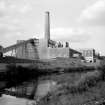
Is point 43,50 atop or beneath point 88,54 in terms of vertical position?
atop

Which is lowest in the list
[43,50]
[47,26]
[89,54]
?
[89,54]

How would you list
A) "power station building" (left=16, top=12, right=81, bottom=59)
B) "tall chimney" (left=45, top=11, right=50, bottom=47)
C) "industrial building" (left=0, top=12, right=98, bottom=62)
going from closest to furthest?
"tall chimney" (left=45, top=11, right=50, bottom=47)
"industrial building" (left=0, top=12, right=98, bottom=62)
"power station building" (left=16, top=12, right=81, bottom=59)

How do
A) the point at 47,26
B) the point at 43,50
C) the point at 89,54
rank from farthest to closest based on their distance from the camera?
the point at 89,54 → the point at 43,50 → the point at 47,26

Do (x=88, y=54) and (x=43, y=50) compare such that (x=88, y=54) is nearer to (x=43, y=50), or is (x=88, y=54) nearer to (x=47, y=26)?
(x=43, y=50)

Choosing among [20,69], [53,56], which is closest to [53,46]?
[53,56]

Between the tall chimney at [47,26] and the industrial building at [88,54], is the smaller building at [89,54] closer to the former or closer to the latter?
the industrial building at [88,54]

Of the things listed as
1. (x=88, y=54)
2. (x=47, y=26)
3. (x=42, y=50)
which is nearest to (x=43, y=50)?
(x=42, y=50)

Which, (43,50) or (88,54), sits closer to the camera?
(43,50)

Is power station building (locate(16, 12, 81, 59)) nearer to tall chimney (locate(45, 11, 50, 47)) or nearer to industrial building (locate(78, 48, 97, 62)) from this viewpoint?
tall chimney (locate(45, 11, 50, 47))

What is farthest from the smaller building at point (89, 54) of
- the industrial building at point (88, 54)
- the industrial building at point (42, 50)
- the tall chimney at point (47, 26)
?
the tall chimney at point (47, 26)

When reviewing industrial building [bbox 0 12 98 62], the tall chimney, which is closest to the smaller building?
industrial building [bbox 0 12 98 62]

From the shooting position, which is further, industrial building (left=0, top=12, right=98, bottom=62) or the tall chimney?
industrial building (left=0, top=12, right=98, bottom=62)

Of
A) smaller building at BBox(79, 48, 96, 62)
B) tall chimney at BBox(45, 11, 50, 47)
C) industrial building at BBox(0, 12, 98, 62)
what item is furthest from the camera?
smaller building at BBox(79, 48, 96, 62)

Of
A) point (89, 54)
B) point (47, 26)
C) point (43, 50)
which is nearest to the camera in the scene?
point (47, 26)
